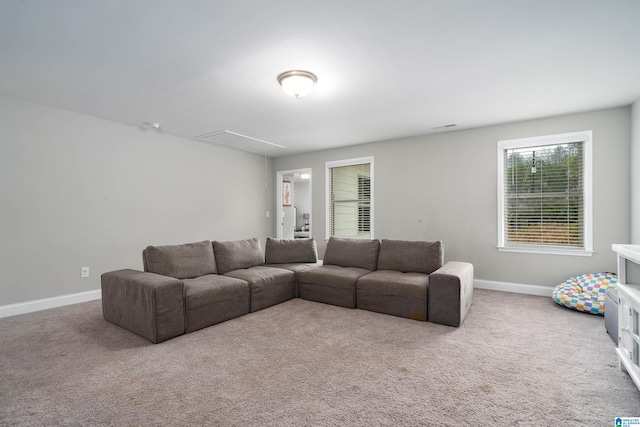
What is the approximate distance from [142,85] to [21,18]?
3.59 feet

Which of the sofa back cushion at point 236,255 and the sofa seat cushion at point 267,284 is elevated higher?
the sofa back cushion at point 236,255

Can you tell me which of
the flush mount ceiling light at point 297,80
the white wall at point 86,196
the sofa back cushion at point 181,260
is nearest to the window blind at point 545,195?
the flush mount ceiling light at point 297,80

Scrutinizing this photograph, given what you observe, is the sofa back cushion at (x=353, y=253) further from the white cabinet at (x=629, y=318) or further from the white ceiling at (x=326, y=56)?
the white cabinet at (x=629, y=318)

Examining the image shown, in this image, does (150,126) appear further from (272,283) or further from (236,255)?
(272,283)

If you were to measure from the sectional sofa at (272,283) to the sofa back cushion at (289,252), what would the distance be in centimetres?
2

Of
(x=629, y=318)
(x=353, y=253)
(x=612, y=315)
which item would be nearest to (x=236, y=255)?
(x=353, y=253)

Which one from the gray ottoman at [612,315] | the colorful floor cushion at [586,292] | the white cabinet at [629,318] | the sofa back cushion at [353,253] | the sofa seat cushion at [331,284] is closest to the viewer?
the white cabinet at [629,318]

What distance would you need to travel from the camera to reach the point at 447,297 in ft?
10.2

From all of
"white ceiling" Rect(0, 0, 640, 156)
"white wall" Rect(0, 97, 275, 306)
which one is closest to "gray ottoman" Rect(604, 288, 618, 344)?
"white ceiling" Rect(0, 0, 640, 156)

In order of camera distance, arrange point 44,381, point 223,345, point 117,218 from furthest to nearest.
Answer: point 117,218, point 223,345, point 44,381

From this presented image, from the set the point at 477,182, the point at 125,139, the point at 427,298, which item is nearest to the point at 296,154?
the point at 125,139

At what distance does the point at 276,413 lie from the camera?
1735 millimetres

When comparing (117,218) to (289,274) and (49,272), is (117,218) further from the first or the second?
(289,274)

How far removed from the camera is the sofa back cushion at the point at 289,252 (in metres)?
4.68
